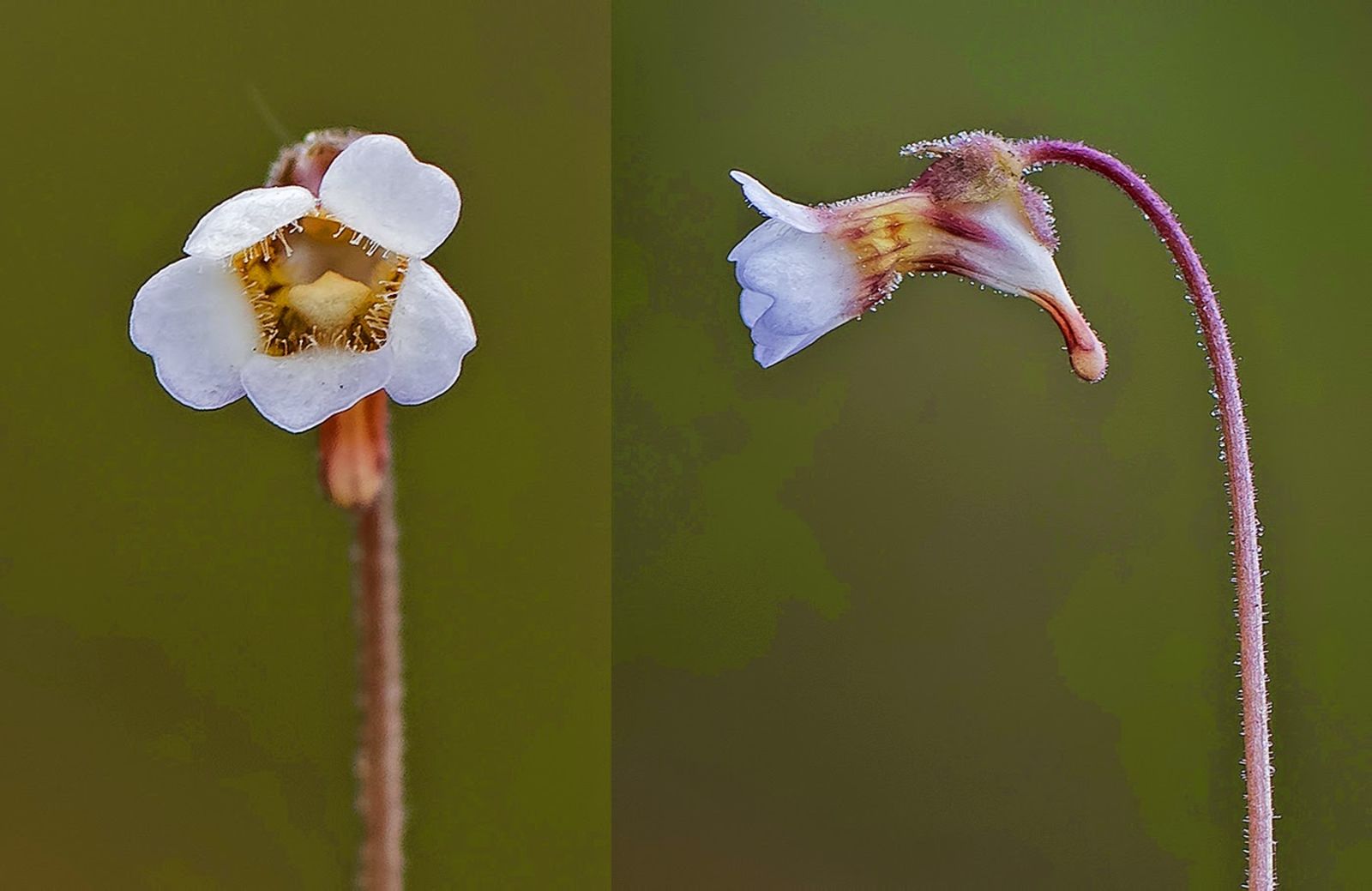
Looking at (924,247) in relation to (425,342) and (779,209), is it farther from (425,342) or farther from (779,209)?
(425,342)

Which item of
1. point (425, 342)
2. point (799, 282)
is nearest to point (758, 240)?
point (799, 282)

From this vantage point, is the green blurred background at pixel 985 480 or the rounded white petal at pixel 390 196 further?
the green blurred background at pixel 985 480

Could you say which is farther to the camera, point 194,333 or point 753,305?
point 753,305

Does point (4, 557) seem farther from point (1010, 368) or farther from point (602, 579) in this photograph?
point (1010, 368)

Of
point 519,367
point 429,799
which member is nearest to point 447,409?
point 519,367

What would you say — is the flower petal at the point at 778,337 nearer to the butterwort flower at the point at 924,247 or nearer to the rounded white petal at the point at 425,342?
the butterwort flower at the point at 924,247

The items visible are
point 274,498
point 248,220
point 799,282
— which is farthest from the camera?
point 274,498

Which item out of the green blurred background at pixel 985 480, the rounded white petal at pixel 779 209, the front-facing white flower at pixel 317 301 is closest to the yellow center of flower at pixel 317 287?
the front-facing white flower at pixel 317 301
